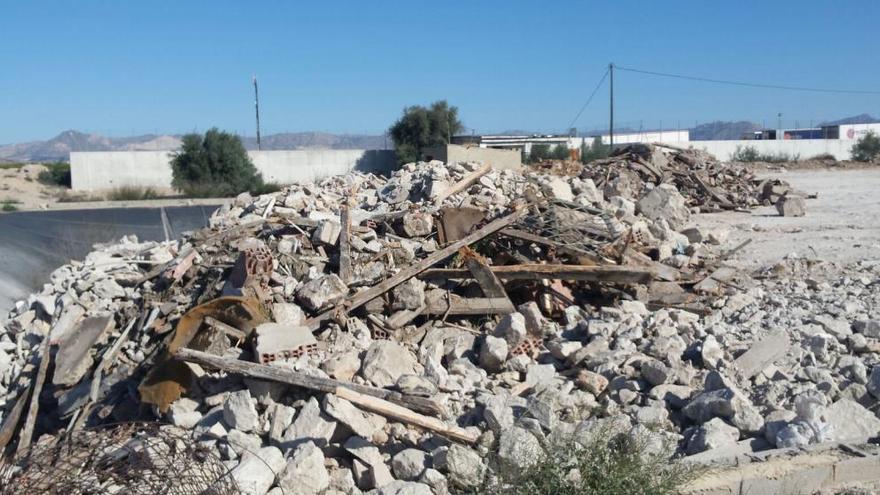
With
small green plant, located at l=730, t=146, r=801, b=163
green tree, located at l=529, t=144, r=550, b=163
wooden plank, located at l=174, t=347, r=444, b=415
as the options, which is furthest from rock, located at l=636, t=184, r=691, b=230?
small green plant, located at l=730, t=146, r=801, b=163

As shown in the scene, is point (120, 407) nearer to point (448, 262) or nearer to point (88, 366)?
point (88, 366)

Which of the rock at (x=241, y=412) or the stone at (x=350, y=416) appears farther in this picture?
the rock at (x=241, y=412)

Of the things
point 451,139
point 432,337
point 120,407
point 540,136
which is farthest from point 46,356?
point 540,136

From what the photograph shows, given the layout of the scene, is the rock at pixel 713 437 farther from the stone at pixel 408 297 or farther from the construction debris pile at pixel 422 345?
the stone at pixel 408 297

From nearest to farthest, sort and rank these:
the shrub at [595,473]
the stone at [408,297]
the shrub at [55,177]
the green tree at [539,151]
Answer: the shrub at [595,473] → the stone at [408,297] → the green tree at [539,151] → the shrub at [55,177]

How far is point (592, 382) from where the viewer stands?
6.69 metres

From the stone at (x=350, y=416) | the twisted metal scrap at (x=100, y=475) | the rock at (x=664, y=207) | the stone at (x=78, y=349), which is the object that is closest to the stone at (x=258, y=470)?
the stone at (x=350, y=416)

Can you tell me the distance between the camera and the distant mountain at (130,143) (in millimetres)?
131250

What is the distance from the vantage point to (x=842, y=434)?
554cm

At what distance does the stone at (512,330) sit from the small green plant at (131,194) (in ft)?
104

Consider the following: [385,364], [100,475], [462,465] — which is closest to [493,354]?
[385,364]

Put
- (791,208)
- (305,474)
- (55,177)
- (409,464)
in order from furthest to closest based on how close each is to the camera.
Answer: (55,177) < (791,208) < (409,464) < (305,474)

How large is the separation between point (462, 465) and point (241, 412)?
1701 mm

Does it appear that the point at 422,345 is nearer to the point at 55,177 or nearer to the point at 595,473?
the point at 595,473
